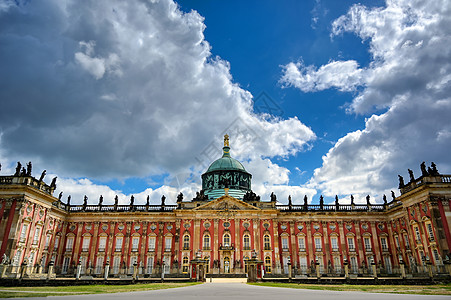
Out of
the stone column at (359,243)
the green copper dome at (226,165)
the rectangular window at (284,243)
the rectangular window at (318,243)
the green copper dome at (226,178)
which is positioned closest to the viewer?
the stone column at (359,243)

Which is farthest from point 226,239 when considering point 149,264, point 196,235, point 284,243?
point 149,264

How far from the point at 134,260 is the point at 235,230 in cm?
1627

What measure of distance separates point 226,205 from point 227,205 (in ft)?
0.51

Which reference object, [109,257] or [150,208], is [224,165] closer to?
[150,208]

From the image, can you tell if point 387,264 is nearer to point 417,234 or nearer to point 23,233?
point 417,234

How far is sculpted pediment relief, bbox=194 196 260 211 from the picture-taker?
47100mm

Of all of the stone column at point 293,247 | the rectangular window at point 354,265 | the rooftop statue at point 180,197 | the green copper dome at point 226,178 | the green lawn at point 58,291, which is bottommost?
the green lawn at point 58,291

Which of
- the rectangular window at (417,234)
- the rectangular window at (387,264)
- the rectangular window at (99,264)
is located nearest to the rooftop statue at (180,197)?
the rectangular window at (99,264)

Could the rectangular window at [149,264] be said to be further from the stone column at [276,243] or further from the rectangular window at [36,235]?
the stone column at [276,243]

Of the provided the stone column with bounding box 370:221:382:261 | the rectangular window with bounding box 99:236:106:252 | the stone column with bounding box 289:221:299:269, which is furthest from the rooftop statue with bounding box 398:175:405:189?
the rectangular window with bounding box 99:236:106:252

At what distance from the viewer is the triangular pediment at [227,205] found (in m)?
47.1

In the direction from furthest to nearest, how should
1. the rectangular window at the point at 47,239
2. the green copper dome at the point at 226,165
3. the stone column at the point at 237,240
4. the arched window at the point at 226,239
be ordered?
the green copper dome at the point at 226,165, the arched window at the point at 226,239, the stone column at the point at 237,240, the rectangular window at the point at 47,239

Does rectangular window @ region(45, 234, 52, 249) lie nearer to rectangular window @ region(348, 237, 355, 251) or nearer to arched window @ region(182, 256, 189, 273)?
arched window @ region(182, 256, 189, 273)

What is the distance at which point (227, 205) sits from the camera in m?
47.2
